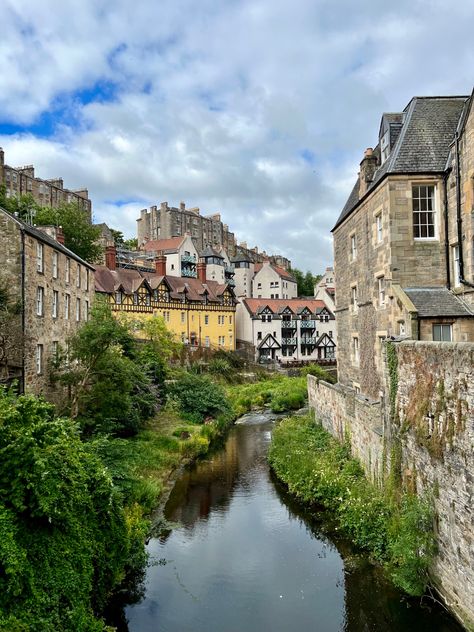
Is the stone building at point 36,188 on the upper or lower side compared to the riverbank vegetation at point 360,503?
upper

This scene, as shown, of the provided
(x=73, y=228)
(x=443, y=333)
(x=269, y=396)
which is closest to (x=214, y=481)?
(x=443, y=333)

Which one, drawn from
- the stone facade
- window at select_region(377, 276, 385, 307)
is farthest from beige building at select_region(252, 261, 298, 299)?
the stone facade

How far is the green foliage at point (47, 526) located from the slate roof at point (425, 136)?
44.6 ft

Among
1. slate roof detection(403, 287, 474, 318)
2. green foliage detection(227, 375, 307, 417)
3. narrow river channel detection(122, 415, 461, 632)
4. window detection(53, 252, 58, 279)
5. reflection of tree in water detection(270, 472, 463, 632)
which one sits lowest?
narrow river channel detection(122, 415, 461, 632)

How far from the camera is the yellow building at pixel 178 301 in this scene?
50.2 metres

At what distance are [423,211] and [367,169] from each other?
414 cm

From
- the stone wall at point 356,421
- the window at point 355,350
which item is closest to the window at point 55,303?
the stone wall at point 356,421

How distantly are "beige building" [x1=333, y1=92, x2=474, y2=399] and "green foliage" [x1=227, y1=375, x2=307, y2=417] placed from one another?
1907cm

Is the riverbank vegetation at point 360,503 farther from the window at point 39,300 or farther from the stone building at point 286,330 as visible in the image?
the stone building at point 286,330

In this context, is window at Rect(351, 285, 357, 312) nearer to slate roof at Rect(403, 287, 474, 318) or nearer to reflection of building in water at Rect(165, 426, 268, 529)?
slate roof at Rect(403, 287, 474, 318)

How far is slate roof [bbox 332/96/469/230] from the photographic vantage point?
16875 mm

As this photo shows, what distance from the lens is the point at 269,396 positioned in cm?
4266

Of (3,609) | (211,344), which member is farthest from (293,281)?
(3,609)

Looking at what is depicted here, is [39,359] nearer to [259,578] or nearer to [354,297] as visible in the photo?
[259,578]
